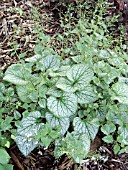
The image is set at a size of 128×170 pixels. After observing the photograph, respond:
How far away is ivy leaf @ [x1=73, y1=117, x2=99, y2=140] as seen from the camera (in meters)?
2.03

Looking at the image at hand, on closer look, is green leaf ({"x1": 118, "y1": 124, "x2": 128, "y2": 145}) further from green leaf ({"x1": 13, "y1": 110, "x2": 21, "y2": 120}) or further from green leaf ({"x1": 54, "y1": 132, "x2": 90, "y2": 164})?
green leaf ({"x1": 13, "y1": 110, "x2": 21, "y2": 120})

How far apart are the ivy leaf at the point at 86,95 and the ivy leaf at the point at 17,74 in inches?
13.6

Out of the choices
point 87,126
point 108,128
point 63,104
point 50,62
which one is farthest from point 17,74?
point 108,128

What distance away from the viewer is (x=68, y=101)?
6.72 ft

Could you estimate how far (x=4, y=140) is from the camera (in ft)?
6.23

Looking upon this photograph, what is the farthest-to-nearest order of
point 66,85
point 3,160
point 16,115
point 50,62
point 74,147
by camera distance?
point 50,62
point 66,85
point 16,115
point 74,147
point 3,160

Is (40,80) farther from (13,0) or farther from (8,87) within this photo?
(13,0)

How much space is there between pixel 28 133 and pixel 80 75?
51 centimetres

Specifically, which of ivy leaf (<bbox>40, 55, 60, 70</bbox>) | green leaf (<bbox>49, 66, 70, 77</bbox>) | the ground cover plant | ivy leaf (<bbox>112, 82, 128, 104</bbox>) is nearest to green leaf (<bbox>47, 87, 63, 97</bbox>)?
the ground cover plant

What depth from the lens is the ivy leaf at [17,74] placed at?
210cm

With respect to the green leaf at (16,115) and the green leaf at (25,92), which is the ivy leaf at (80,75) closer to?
the green leaf at (25,92)

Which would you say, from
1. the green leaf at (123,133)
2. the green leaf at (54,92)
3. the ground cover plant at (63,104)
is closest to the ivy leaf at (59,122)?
the ground cover plant at (63,104)

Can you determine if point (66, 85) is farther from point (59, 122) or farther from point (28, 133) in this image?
point (28, 133)

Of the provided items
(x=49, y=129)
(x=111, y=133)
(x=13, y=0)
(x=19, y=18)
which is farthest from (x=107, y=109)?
(x=13, y=0)
